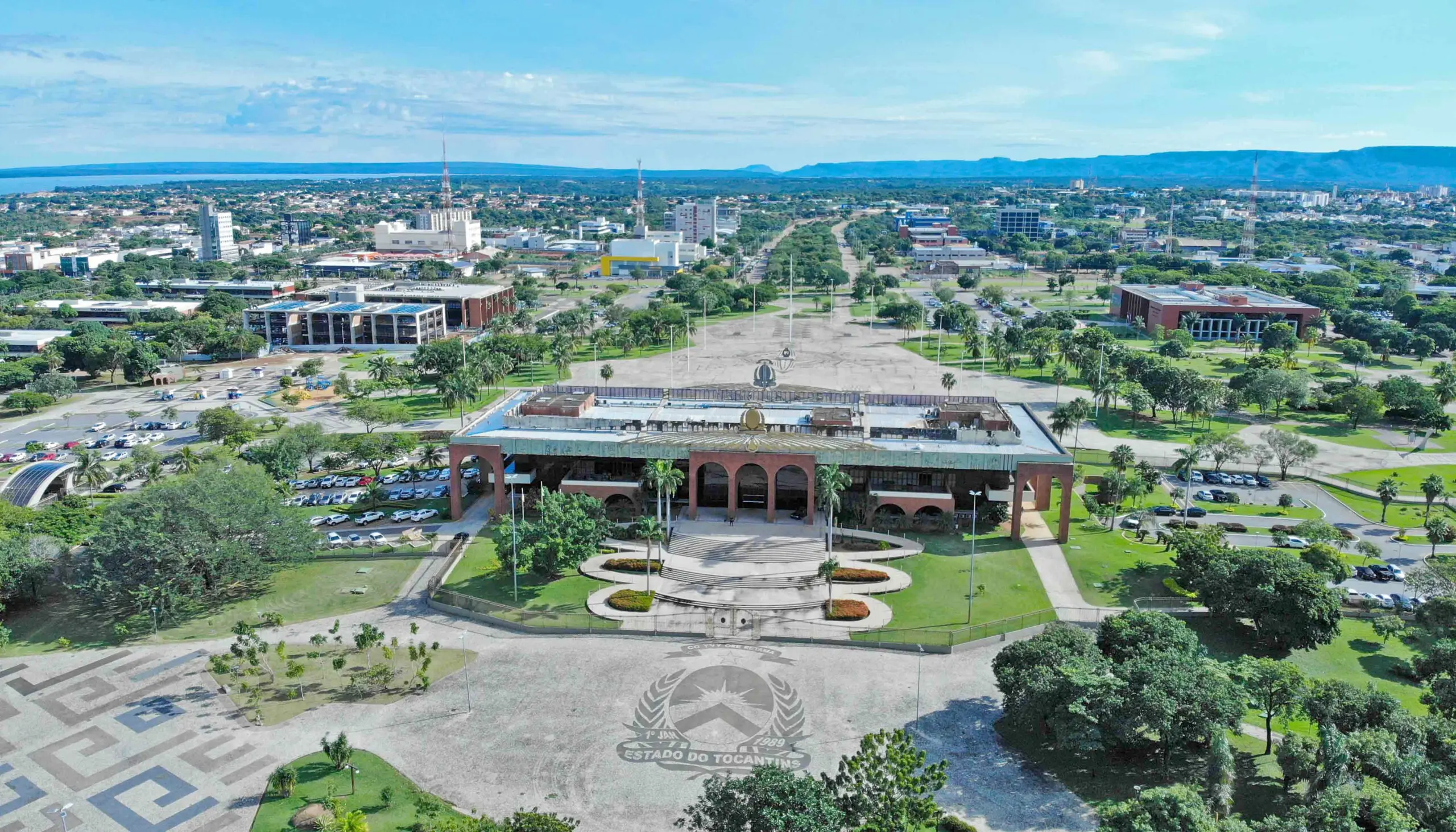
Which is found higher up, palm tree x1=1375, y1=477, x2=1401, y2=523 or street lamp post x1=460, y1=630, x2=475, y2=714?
palm tree x1=1375, y1=477, x2=1401, y2=523

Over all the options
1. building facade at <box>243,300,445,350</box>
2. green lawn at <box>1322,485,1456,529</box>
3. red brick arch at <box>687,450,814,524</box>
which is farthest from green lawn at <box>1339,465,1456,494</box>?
building facade at <box>243,300,445,350</box>

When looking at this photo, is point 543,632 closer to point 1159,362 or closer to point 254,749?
point 254,749

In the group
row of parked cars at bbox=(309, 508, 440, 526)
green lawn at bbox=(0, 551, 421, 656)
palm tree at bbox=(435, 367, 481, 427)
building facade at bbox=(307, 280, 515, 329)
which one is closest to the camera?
green lawn at bbox=(0, 551, 421, 656)

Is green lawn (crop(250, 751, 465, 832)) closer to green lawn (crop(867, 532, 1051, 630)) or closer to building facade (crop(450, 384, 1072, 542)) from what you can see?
green lawn (crop(867, 532, 1051, 630))

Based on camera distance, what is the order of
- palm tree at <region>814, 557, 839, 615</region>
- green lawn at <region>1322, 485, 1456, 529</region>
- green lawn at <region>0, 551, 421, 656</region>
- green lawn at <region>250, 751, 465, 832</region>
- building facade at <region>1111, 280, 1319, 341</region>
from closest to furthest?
green lawn at <region>250, 751, 465, 832</region>
green lawn at <region>0, 551, 421, 656</region>
palm tree at <region>814, 557, 839, 615</region>
green lawn at <region>1322, 485, 1456, 529</region>
building facade at <region>1111, 280, 1319, 341</region>

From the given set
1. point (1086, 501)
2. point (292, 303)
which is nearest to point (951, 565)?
point (1086, 501)

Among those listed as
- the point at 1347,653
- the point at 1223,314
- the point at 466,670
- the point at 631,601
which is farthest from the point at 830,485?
the point at 1223,314
